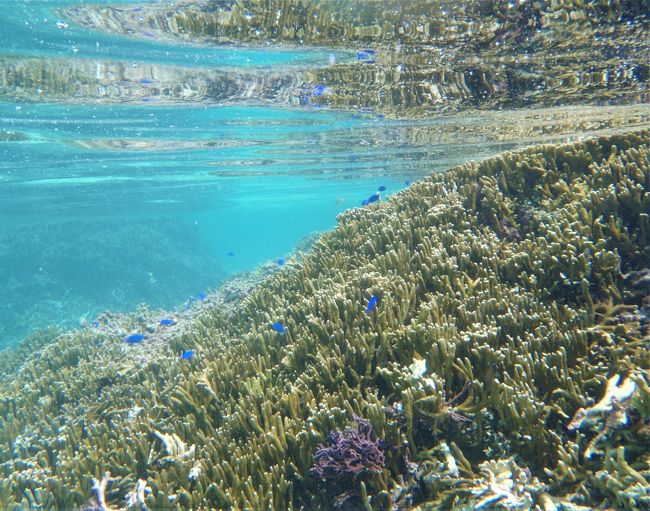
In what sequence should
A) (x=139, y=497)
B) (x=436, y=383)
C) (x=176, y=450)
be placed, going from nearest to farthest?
1. (x=436, y=383)
2. (x=139, y=497)
3. (x=176, y=450)

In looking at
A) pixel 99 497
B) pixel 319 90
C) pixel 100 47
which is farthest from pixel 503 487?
pixel 100 47

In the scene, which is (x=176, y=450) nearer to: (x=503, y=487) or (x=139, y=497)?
(x=139, y=497)

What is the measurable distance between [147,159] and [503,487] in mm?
23217

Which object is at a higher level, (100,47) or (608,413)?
(100,47)

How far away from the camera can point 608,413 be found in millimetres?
3158

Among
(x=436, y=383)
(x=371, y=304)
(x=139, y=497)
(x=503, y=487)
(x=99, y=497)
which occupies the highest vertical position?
(x=371, y=304)

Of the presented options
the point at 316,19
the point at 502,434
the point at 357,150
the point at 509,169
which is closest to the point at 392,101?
the point at 316,19

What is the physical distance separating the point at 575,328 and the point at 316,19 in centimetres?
754

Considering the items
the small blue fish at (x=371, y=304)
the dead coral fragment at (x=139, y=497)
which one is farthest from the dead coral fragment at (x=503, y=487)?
the dead coral fragment at (x=139, y=497)

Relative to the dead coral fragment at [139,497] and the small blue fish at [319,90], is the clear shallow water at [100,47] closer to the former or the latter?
the small blue fish at [319,90]

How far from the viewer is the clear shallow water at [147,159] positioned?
33.8ft

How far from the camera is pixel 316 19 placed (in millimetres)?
8164

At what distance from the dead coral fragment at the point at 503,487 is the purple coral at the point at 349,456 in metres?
0.84

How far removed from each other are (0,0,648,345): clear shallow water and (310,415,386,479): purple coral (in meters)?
8.97
